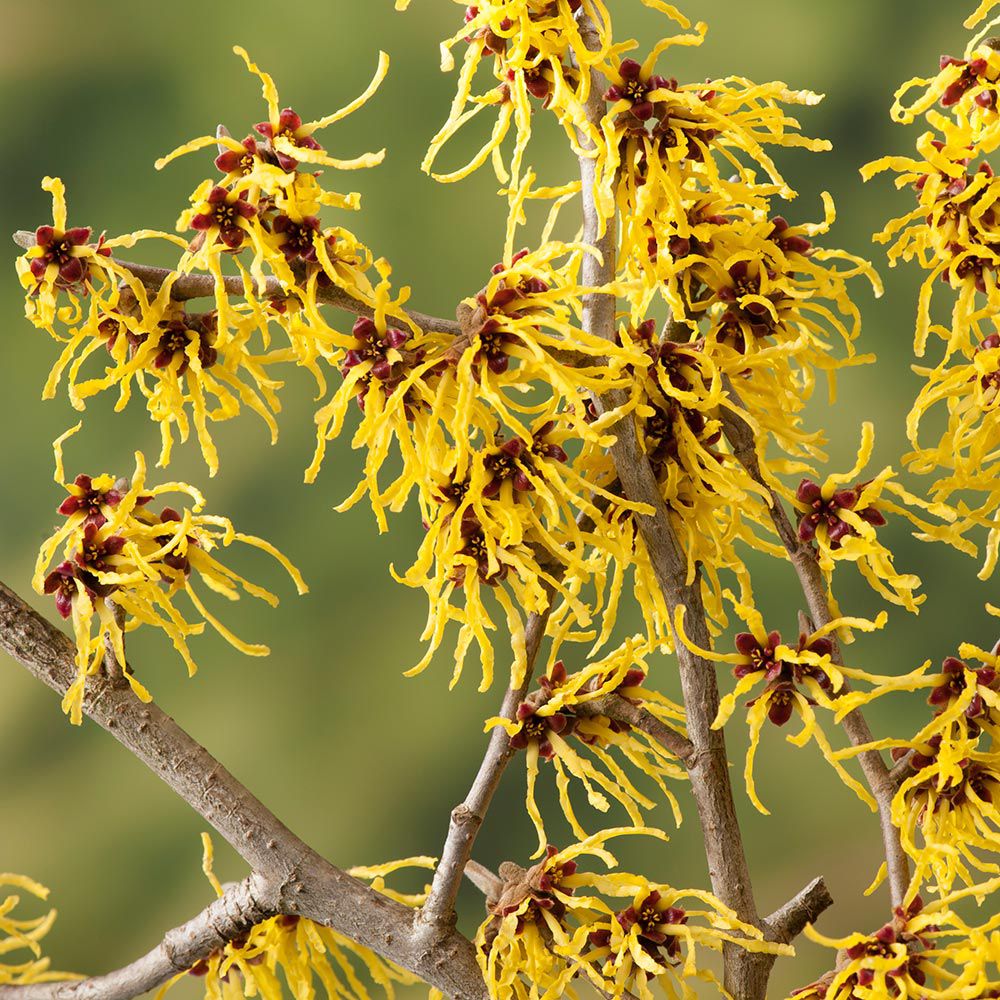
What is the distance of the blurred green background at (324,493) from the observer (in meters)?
1.51

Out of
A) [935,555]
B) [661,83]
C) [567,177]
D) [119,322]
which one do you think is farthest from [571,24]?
[935,555]

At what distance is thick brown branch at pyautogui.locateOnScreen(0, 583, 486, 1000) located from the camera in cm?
85

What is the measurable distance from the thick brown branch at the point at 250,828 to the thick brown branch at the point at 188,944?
0.7 inches

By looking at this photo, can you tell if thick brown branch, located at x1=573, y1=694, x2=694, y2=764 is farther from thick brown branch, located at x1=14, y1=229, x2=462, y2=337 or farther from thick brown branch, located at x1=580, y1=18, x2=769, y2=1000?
thick brown branch, located at x1=14, y1=229, x2=462, y2=337

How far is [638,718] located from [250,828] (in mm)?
245

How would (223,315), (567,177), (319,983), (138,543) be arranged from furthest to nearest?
(319,983)
(567,177)
(138,543)
(223,315)

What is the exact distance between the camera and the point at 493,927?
0.81 meters

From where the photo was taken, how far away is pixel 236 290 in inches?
28.6

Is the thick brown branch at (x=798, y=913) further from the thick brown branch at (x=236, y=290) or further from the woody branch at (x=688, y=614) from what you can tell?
the thick brown branch at (x=236, y=290)

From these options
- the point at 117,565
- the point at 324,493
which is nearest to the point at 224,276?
the point at 117,565

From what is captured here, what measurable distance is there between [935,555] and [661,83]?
34.6 inches

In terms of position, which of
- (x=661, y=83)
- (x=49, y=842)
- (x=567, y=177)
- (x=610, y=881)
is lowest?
(x=610, y=881)

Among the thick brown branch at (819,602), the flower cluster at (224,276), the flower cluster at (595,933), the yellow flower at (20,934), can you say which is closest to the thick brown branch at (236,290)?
the flower cluster at (224,276)

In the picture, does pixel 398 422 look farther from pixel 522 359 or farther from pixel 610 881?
pixel 610 881
